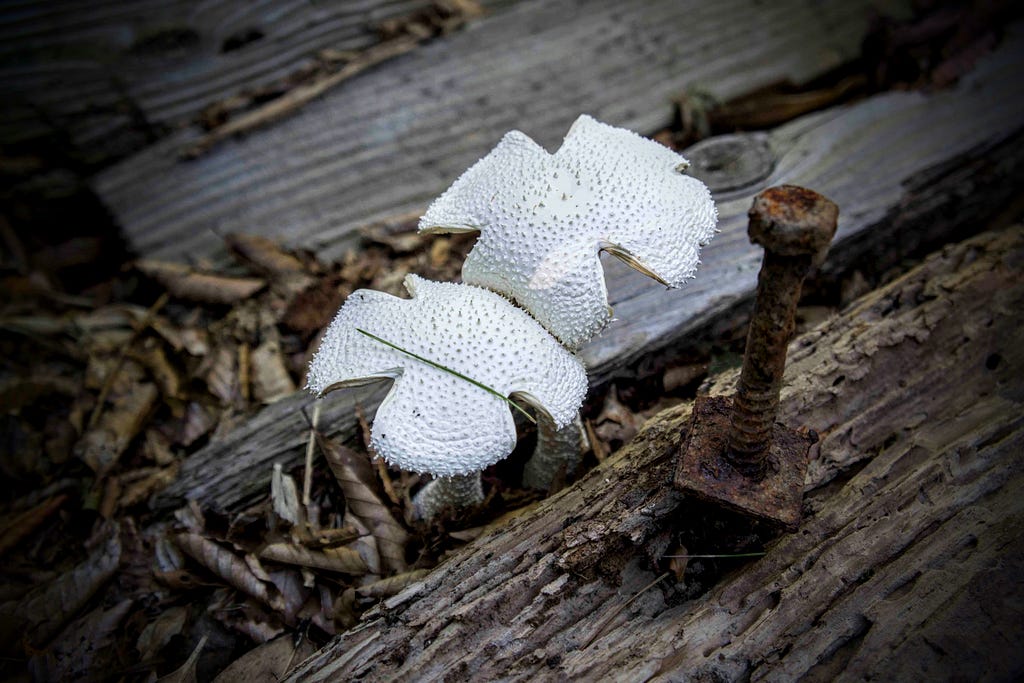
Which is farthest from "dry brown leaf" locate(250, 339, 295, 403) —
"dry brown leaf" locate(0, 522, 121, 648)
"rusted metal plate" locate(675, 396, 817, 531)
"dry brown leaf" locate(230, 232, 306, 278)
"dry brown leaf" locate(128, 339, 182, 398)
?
"rusted metal plate" locate(675, 396, 817, 531)

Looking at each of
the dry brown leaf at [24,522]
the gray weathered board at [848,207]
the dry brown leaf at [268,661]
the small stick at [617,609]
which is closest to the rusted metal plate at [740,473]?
the small stick at [617,609]

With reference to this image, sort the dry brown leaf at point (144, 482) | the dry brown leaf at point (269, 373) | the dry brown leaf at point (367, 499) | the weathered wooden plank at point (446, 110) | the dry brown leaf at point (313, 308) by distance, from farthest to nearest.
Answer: the weathered wooden plank at point (446, 110) < the dry brown leaf at point (313, 308) < the dry brown leaf at point (269, 373) < the dry brown leaf at point (144, 482) < the dry brown leaf at point (367, 499)

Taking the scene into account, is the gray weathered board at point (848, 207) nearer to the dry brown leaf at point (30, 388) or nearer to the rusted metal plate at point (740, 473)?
the rusted metal plate at point (740, 473)

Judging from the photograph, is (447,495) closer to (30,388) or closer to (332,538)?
(332,538)

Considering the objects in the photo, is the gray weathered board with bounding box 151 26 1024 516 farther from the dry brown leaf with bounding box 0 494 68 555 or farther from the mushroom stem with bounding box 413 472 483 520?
the dry brown leaf with bounding box 0 494 68 555

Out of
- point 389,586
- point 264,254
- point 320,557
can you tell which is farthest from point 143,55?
point 389,586

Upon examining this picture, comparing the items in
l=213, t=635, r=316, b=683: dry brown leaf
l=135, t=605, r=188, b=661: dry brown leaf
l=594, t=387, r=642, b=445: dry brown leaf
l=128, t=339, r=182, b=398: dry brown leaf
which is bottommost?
l=213, t=635, r=316, b=683: dry brown leaf
